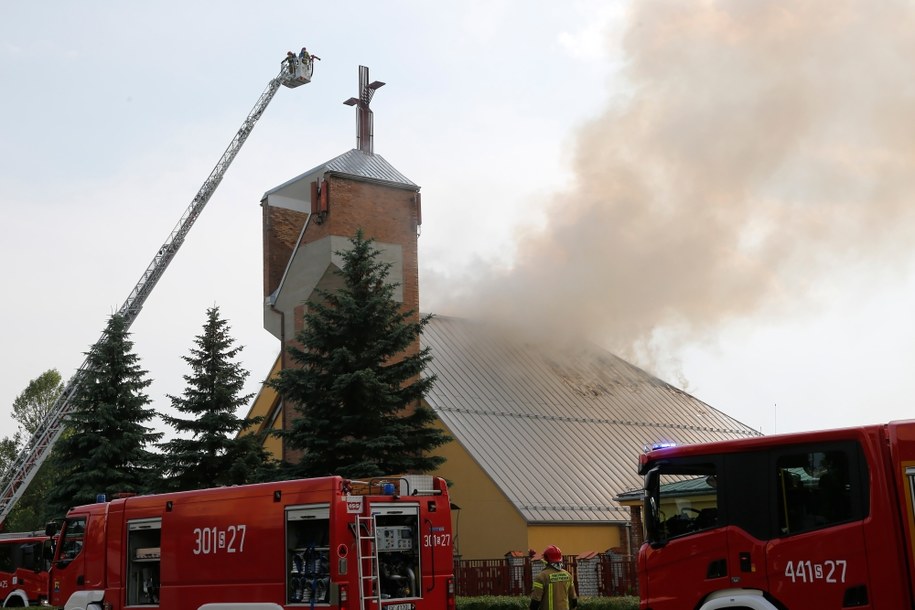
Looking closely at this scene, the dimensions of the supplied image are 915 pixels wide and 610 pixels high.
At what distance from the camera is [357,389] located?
78.0 feet

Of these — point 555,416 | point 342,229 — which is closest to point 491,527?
point 555,416

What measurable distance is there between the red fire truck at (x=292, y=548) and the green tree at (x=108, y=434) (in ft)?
47.1

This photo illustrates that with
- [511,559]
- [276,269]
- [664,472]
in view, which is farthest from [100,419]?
[664,472]

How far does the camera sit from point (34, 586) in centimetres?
2859

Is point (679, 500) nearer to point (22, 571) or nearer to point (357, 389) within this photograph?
point (357, 389)

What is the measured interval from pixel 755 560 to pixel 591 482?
20594mm

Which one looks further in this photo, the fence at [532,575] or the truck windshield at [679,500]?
the fence at [532,575]

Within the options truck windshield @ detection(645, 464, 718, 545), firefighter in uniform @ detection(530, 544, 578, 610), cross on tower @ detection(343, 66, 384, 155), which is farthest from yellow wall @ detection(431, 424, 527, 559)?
truck windshield @ detection(645, 464, 718, 545)

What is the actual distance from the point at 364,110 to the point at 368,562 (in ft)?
80.9

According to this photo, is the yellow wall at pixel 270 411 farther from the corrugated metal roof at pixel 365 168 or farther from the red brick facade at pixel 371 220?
the corrugated metal roof at pixel 365 168

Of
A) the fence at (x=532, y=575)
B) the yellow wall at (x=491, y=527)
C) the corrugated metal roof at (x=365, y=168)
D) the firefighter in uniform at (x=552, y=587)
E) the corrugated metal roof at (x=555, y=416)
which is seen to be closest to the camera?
the firefighter in uniform at (x=552, y=587)

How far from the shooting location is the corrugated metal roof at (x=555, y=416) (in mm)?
29125

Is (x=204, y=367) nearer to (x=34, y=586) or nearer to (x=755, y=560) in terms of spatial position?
(x=34, y=586)

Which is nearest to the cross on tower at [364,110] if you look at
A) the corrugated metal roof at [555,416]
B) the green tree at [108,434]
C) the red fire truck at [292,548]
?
the corrugated metal roof at [555,416]
